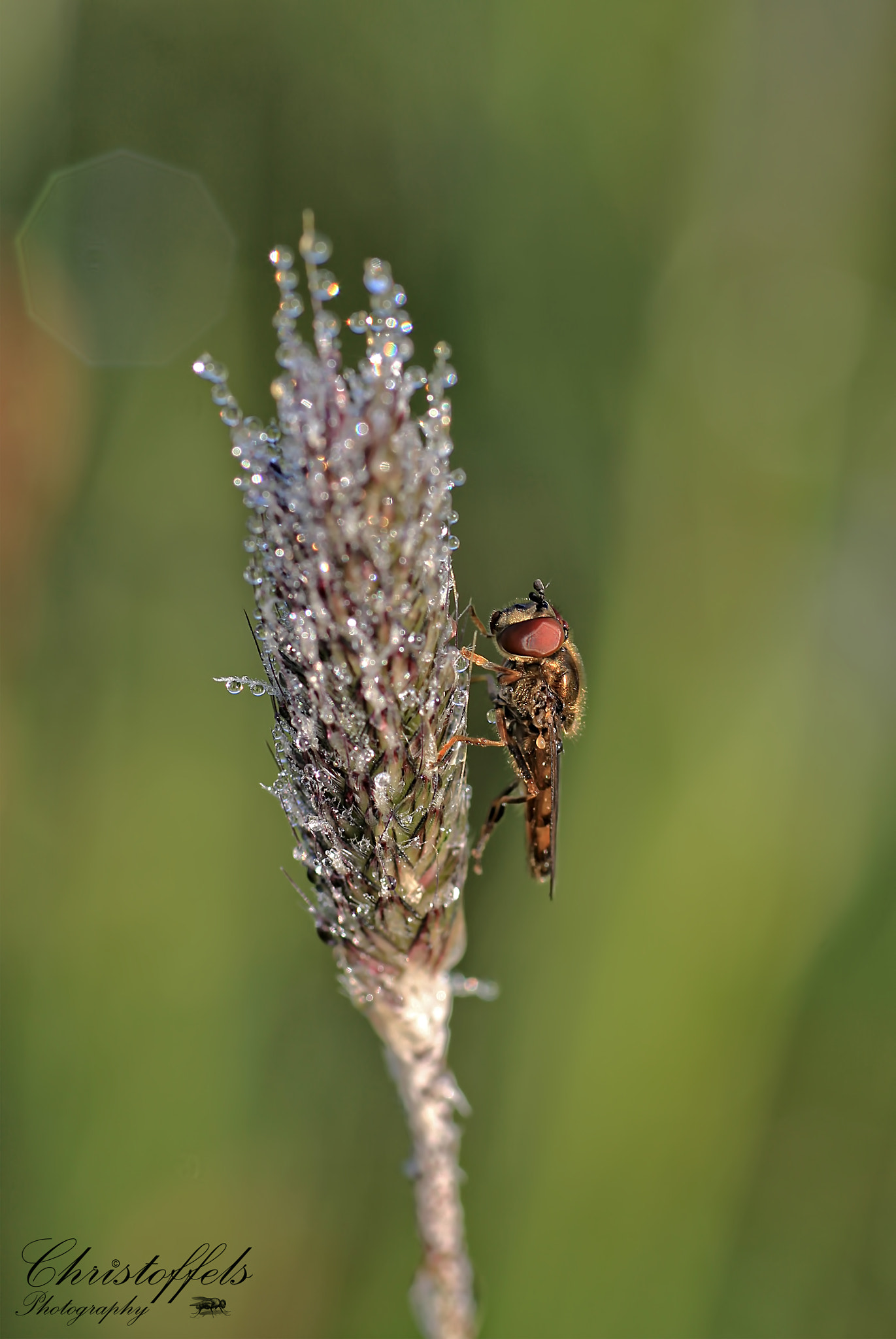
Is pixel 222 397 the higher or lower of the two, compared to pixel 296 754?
higher

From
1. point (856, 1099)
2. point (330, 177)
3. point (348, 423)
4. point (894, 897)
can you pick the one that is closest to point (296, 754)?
point (348, 423)

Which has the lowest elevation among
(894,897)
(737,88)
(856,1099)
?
(856,1099)

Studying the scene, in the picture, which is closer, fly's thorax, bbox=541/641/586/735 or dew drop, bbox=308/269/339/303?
dew drop, bbox=308/269/339/303

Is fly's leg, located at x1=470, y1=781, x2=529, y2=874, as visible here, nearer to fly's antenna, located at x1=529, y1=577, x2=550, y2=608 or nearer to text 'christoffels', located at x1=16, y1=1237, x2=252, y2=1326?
fly's antenna, located at x1=529, y1=577, x2=550, y2=608

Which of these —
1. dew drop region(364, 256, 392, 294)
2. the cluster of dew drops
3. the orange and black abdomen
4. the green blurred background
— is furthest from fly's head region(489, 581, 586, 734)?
dew drop region(364, 256, 392, 294)

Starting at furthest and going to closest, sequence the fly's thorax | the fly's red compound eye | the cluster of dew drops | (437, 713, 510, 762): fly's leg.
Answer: the fly's thorax
the fly's red compound eye
(437, 713, 510, 762): fly's leg
the cluster of dew drops

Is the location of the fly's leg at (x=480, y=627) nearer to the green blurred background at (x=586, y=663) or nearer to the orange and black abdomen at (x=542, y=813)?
the orange and black abdomen at (x=542, y=813)

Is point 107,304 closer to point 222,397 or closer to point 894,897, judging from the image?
point 222,397
